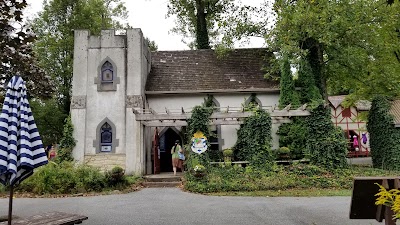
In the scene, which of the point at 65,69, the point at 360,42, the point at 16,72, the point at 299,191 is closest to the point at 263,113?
the point at 299,191

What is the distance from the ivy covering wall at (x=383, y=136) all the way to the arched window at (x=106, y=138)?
45.3 ft

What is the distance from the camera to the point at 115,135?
16203 mm

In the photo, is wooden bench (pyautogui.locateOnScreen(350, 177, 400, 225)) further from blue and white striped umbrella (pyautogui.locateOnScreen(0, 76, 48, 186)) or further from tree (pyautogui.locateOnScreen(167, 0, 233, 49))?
tree (pyautogui.locateOnScreen(167, 0, 233, 49))

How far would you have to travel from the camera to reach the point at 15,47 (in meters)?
5.91

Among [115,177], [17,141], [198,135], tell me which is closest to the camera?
[17,141]

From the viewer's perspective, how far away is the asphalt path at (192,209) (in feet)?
23.8

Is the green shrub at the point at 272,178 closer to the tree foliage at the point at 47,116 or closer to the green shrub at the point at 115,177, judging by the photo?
the green shrub at the point at 115,177

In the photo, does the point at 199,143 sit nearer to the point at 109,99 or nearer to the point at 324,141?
the point at 109,99

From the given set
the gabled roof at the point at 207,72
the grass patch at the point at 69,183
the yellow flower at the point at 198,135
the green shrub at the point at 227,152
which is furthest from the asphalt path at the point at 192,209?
the gabled roof at the point at 207,72

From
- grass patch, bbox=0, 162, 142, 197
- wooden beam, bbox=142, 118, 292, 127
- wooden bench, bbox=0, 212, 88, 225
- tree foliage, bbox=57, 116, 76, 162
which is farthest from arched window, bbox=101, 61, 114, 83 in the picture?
wooden bench, bbox=0, 212, 88, 225

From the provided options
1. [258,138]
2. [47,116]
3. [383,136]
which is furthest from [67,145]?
[383,136]

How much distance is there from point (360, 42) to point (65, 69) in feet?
68.8

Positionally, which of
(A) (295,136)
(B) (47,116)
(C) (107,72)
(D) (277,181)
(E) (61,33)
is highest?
(E) (61,33)

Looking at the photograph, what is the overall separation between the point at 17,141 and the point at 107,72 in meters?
12.7
